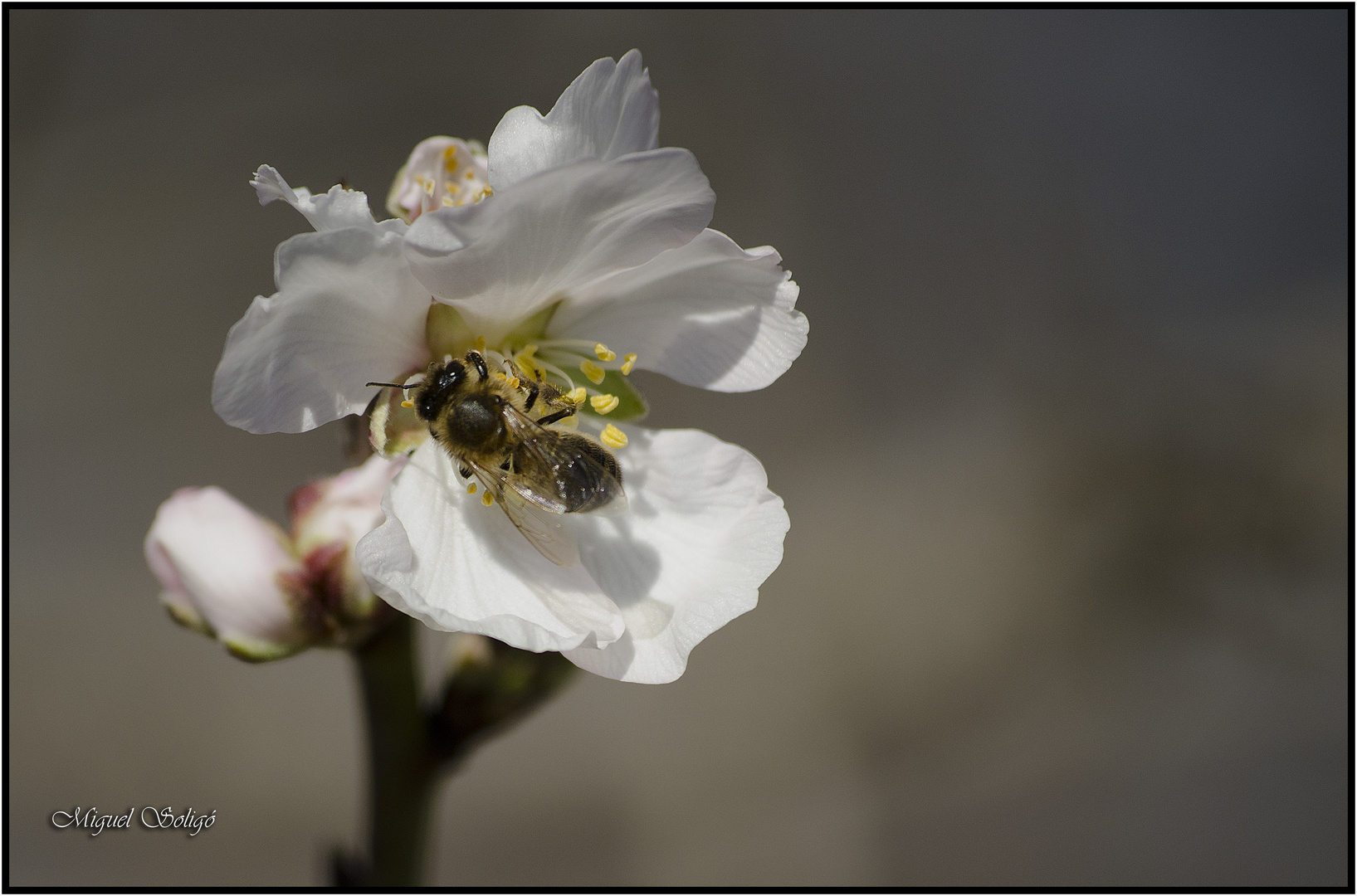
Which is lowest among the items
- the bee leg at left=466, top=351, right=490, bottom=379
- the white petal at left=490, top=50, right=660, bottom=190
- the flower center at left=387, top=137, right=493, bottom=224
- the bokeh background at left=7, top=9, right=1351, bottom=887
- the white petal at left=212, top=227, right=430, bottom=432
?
the bokeh background at left=7, top=9, right=1351, bottom=887

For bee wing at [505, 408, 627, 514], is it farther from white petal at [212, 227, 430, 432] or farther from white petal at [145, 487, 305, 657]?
white petal at [145, 487, 305, 657]

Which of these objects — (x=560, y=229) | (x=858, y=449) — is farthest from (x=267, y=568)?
(x=858, y=449)

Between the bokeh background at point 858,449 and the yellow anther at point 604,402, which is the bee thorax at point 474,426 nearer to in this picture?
the yellow anther at point 604,402

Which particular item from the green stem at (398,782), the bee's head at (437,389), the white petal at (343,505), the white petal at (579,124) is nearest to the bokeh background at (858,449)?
the green stem at (398,782)

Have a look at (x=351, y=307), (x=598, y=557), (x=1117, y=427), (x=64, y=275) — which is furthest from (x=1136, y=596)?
(x=64, y=275)

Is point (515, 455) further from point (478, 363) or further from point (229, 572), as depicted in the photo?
point (229, 572)

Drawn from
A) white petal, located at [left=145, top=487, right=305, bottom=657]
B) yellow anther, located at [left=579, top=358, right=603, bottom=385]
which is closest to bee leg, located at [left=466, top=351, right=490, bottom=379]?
yellow anther, located at [left=579, top=358, right=603, bottom=385]

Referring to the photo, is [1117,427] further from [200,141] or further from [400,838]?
[200,141]
